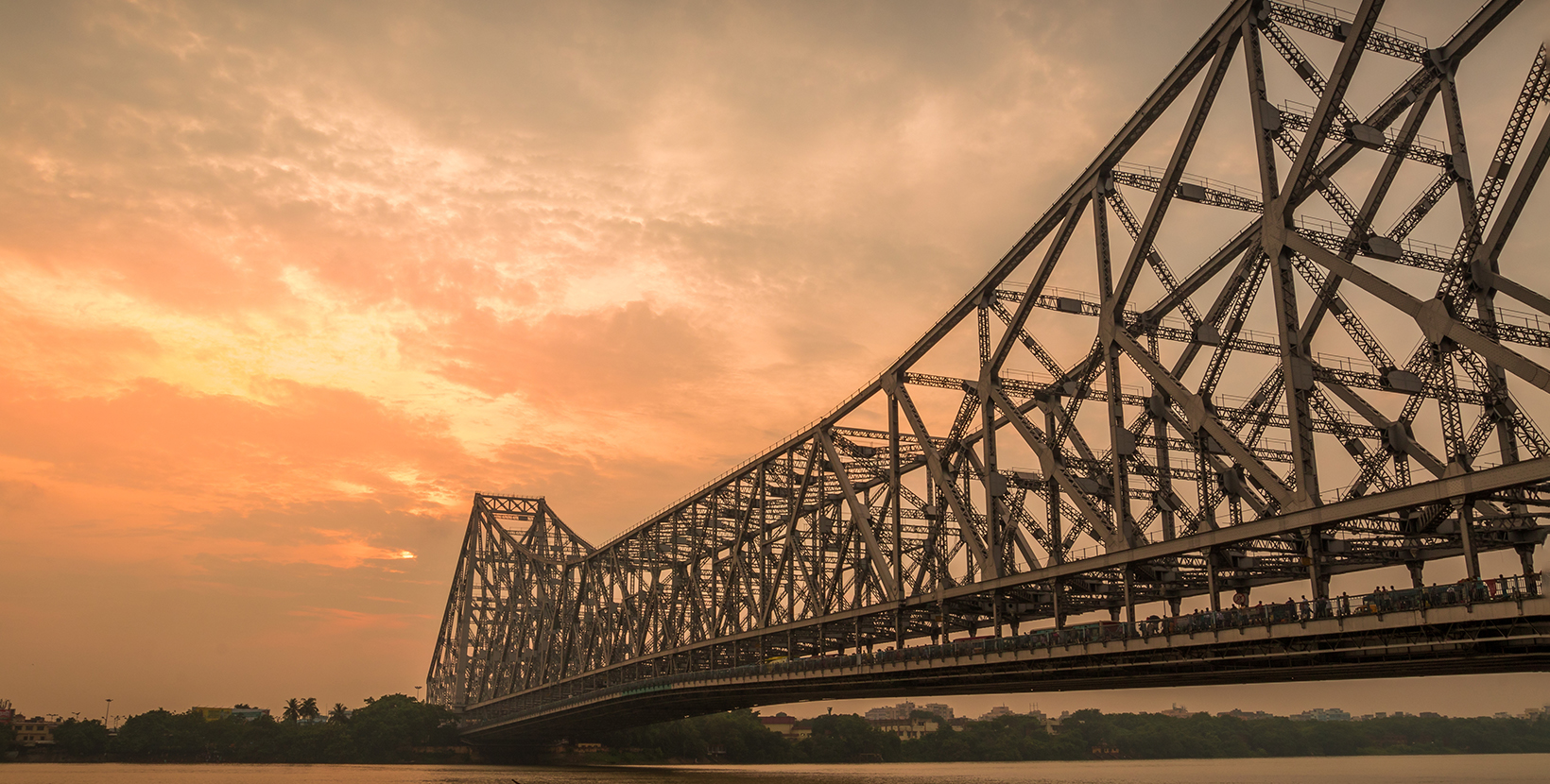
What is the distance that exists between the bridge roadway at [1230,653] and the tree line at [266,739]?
104543mm

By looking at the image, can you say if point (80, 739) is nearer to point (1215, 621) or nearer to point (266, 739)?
point (266, 739)

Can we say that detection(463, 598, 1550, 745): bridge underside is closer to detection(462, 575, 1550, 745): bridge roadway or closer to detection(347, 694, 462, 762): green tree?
detection(462, 575, 1550, 745): bridge roadway

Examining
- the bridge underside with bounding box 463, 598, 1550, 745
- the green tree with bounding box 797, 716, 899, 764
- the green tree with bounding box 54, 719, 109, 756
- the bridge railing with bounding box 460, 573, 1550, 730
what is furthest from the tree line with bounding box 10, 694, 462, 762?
the bridge railing with bounding box 460, 573, 1550, 730

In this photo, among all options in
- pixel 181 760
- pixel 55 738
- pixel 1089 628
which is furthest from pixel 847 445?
pixel 55 738

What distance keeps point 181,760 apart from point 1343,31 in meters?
169

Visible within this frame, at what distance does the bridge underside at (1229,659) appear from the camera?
33094mm

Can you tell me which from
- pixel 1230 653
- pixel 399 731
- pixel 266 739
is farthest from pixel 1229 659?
pixel 266 739

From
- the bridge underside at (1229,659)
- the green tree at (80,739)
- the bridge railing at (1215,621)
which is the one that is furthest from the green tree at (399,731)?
the bridge railing at (1215,621)

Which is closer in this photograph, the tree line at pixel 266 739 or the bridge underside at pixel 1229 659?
the bridge underside at pixel 1229 659

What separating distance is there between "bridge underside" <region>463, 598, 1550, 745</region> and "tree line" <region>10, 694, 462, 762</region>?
335 feet

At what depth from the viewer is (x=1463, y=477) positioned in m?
31.5

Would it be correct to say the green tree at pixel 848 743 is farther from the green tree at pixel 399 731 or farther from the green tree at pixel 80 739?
the green tree at pixel 80 739

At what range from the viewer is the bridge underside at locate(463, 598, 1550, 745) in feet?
109

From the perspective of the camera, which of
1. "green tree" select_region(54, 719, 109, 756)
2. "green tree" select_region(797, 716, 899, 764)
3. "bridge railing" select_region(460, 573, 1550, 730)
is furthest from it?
"green tree" select_region(797, 716, 899, 764)
